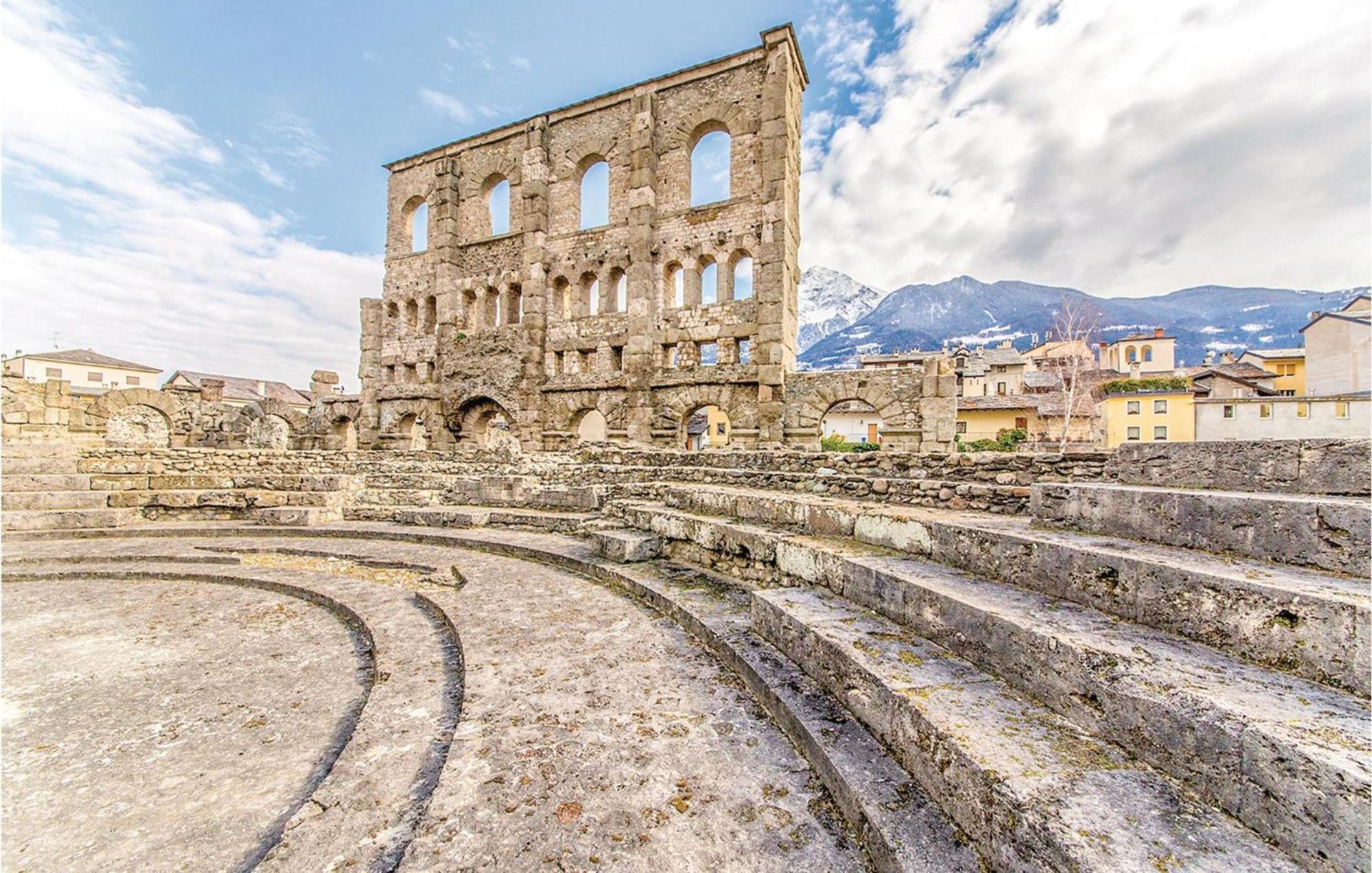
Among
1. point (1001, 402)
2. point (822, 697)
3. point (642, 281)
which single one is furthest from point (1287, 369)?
point (822, 697)

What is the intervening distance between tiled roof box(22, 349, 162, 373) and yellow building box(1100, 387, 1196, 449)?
8659cm

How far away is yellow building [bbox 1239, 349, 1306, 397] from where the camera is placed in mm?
39250

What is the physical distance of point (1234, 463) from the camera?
3365mm

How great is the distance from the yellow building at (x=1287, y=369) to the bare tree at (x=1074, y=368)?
16.9 meters

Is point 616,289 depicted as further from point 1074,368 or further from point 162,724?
point 1074,368

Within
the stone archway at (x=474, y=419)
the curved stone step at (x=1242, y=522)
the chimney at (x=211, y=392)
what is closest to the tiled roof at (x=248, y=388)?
the chimney at (x=211, y=392)

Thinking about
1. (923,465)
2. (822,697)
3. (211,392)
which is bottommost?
(822,697)

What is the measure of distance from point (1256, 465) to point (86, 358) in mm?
81480

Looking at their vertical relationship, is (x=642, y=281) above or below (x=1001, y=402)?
above

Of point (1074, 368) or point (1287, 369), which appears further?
point (1287, 369)

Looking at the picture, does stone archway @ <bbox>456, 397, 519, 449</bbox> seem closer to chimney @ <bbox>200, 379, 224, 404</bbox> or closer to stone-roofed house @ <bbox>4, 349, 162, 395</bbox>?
chimney @ <bbox>200, 379, 224, 404</bbox>

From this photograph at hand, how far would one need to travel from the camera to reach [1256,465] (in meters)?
3.26

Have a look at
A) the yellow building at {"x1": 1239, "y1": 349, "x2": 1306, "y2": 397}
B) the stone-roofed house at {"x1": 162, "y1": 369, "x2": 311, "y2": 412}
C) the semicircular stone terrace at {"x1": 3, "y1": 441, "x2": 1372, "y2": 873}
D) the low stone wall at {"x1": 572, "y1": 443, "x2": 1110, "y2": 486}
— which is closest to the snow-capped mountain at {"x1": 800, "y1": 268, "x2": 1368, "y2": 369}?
the yellow building at {"x1": 1239, "y1": 349, "x2": 1306, "y2": 397}

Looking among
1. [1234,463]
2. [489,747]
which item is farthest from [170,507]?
[1234,463]
